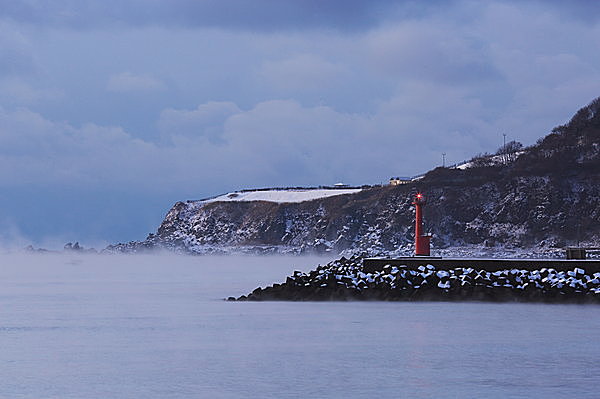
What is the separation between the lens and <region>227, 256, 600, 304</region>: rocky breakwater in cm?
3347

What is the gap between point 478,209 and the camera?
320ft

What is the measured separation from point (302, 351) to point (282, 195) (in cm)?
12395

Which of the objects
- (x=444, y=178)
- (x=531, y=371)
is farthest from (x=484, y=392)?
(x=444, y=178)

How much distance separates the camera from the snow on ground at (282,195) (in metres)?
138

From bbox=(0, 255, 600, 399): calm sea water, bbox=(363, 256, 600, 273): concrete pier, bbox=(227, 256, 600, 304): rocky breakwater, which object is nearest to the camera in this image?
bbox=(0, 255, 600, 399): calm sea water

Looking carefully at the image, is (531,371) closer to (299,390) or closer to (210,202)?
(299,390)

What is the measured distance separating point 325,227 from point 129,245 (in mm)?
48115

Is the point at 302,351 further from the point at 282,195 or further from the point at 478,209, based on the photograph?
the point at 282,195

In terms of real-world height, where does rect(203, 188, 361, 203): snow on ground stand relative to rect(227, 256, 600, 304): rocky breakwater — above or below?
above

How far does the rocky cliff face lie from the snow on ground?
4538 mm

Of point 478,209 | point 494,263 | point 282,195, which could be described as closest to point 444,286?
point 494,263

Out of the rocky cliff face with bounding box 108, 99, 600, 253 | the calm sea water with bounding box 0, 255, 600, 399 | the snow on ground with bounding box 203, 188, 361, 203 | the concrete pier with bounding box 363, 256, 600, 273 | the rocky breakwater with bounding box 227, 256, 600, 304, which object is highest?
the snow on ground with bounding box 203, 188, 361, 203

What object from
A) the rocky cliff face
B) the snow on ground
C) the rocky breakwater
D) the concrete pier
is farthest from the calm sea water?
the snow on ground

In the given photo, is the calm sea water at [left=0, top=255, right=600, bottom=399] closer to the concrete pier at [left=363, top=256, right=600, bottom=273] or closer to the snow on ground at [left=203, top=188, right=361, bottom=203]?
the concrete pier at [left=363, top=256, right=600, bottom=273]
